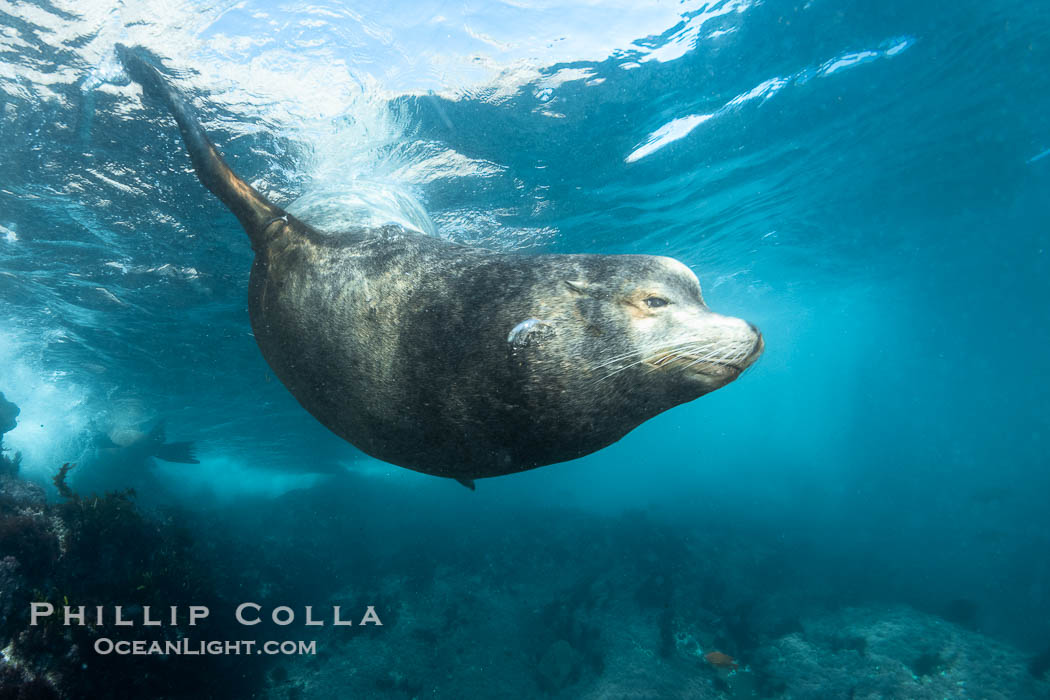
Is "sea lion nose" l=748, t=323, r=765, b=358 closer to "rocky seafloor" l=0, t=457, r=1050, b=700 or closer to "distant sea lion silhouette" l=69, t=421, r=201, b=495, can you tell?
"rocky seafloor" l=0, t=457, r=1050, b=700

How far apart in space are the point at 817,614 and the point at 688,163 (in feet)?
45.9

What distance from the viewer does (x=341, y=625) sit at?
13039 mm

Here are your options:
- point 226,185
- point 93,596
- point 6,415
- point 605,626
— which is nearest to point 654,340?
point 226,185

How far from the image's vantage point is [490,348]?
1.93m

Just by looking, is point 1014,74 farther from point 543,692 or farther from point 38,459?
point 38,459

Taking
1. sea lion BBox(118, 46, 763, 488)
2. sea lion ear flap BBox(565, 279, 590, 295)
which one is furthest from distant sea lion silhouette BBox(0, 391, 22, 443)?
sea lion ear flap BBox(565, 279, 590, 295)

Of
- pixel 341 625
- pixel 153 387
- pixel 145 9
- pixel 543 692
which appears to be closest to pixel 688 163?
pixel 145 9

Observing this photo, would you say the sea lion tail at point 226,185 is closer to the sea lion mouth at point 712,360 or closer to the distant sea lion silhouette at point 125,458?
the sea lion mouth at point 712,360

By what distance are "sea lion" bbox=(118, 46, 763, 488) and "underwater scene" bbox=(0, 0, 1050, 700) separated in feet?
0.06

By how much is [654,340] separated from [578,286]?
1.36 ft

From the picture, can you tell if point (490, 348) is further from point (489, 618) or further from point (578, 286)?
point (489, 618)

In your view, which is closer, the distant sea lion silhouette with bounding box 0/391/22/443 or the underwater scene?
the underwater scene

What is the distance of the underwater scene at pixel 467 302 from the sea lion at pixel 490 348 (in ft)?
0.06

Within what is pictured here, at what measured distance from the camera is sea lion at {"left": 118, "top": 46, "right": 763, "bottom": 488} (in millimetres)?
1881
